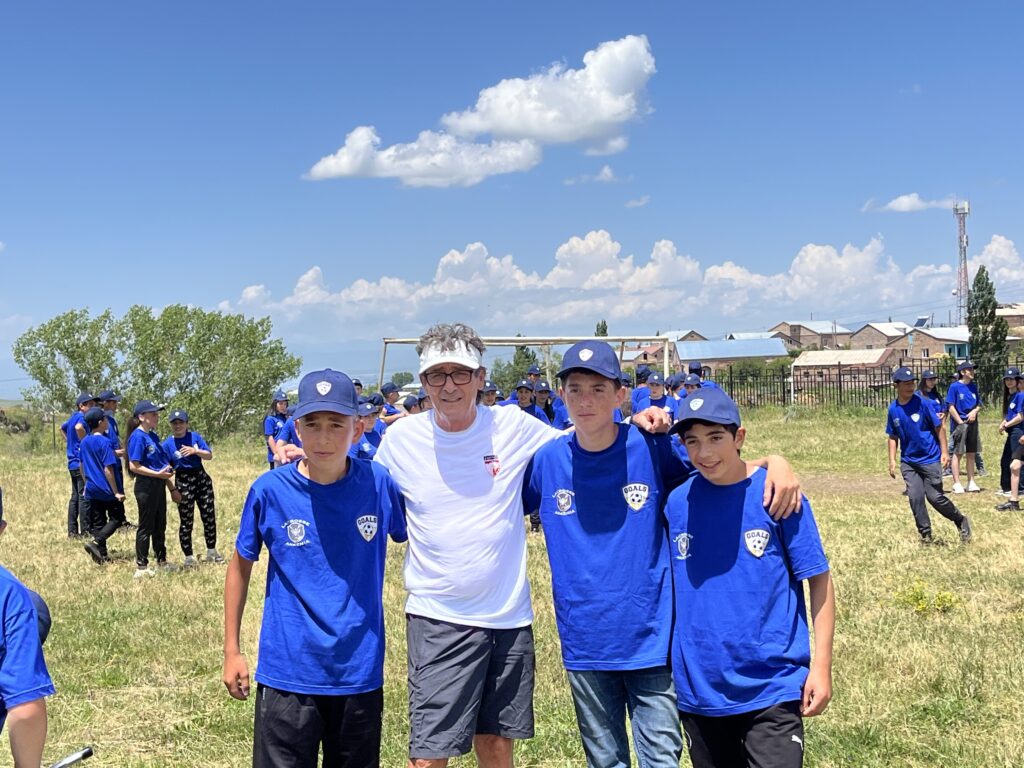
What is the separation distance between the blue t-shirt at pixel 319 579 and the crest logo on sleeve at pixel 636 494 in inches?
35.7

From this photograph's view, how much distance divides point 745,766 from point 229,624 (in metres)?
1.91

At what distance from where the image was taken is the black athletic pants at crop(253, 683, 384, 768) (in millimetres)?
3158

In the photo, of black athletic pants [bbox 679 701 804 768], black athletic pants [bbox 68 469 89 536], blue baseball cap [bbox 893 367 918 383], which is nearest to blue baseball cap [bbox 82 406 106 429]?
black athletic pants [bbox 68 469 89 536]

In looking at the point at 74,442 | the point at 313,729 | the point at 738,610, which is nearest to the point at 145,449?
the point at 74,442

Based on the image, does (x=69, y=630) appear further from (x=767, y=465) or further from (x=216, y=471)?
(x=216, y=471)

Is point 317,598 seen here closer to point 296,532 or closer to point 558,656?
point 296,532

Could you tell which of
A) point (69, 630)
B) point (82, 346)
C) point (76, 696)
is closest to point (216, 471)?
point (69, 630)

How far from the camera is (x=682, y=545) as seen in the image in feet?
10.5

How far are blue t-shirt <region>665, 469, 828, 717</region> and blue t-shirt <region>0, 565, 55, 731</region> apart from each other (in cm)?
Result: 199

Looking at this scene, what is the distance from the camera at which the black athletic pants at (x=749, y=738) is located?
9.70ft

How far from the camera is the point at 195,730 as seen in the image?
17.8 feet

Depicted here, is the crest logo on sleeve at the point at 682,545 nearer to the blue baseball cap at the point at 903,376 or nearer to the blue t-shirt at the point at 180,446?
the blue baseball cap at the point at 903,376

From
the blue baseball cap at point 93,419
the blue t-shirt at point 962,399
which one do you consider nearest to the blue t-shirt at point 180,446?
the blue baseball cap at point 93,419

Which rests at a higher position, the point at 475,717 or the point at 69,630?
the point at 475,717
